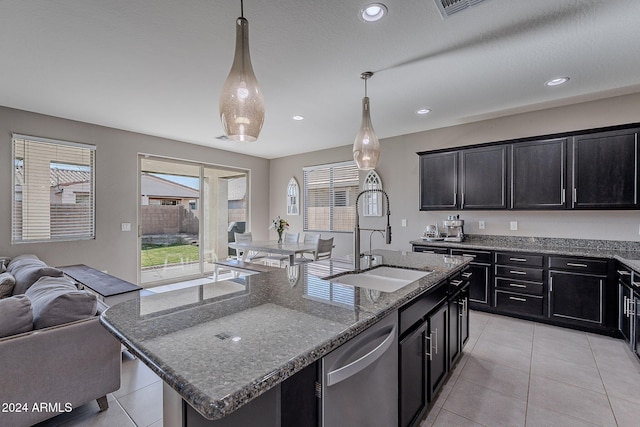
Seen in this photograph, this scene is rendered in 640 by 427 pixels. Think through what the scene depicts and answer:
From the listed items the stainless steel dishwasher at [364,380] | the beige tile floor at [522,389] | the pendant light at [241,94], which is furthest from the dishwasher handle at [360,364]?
the pendant light at [241,94]

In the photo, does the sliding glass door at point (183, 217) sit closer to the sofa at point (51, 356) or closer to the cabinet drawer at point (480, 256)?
the sofa at point (51, 356)

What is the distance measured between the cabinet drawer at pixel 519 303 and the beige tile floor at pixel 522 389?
379 millimetres

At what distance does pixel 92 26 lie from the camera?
2.09m

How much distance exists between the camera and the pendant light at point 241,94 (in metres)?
1.41

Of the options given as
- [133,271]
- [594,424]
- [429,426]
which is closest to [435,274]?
[429,426]

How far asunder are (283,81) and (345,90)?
2.22 feet

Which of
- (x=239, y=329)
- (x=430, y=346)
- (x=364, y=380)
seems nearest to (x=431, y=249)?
(x=430, y=346)

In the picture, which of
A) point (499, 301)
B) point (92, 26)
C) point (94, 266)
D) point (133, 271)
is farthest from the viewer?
point (133, 271)

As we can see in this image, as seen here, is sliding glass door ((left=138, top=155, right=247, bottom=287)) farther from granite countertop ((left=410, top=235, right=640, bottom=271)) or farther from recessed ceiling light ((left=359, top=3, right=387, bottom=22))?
recessed ceiling light ((left=359, top=3, right=387, bottom=22))

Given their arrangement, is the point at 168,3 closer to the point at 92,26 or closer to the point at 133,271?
the point at 92,26

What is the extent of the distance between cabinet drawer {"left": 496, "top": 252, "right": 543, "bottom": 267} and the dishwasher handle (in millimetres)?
2889

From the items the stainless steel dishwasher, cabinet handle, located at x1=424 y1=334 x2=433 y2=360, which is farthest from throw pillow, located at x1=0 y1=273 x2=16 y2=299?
cabinet handle, located at x1=424 y1=334 x2=433 y2=360

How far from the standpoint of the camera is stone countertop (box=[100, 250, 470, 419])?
71 centimetres

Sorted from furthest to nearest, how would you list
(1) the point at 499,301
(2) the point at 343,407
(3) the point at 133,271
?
(3) the point at 133,271
(1) the point at 499,301
(2) the point at 343,407
